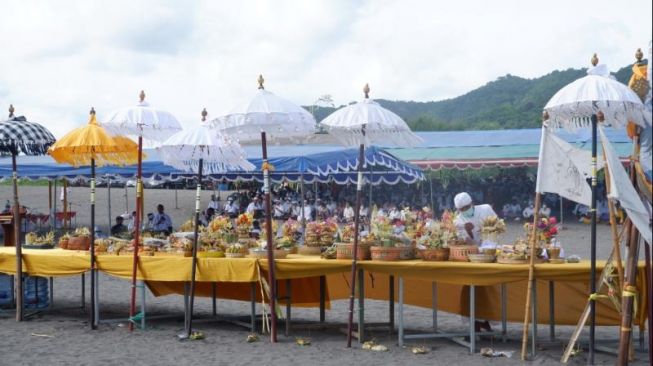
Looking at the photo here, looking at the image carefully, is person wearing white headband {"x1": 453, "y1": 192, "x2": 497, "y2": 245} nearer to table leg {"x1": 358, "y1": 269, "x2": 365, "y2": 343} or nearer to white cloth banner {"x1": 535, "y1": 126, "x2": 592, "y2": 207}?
white cloth banner {"x1": 535, "y1": 126, "x2": 592, "y2": 207}

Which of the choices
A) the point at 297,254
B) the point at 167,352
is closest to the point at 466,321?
the point at 297,254

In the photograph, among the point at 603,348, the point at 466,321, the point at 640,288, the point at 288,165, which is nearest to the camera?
the point at 640,288

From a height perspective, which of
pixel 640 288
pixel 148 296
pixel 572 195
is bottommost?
pixel 148 296

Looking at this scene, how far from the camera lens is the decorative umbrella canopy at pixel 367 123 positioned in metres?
8.72

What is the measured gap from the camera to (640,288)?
7.76 meters

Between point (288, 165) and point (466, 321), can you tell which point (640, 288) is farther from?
point (288, 165)

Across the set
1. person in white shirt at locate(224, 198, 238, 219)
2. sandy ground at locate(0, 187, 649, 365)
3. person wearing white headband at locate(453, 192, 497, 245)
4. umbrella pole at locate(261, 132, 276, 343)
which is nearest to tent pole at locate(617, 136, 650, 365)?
sandy ground at locate(0, 187, 649, 365)

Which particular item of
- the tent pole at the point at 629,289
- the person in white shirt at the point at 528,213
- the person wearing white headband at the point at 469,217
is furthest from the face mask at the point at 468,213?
the person in white shirt at the point at 528,213

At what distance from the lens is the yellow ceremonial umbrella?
9938mm

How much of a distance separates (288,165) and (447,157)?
10345 millimetres

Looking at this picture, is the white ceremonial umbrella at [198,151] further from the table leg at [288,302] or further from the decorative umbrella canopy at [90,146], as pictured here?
the table leg at [288,302]

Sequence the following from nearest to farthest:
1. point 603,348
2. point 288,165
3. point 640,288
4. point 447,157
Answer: point 640,288 < point 603,348 < point 288,165 < point 447,157

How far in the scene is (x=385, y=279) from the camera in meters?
10.2

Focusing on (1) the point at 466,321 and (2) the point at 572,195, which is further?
(1) the point at 466,321
